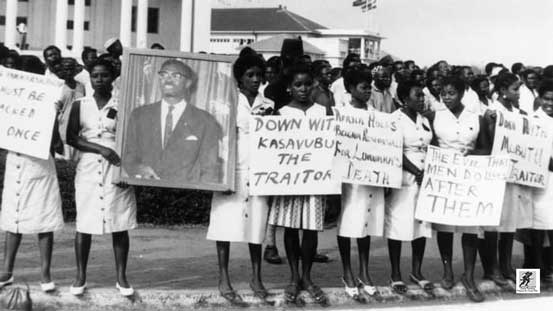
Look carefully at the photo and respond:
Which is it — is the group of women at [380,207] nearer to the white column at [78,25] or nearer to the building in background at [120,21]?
the white column at [78,25]

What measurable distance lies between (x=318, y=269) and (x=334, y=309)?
1948 millimetres

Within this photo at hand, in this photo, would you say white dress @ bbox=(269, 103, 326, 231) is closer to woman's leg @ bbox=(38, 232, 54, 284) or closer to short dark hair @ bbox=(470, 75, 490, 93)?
woman's leg @ bbox=(38, 232, 54, 284)

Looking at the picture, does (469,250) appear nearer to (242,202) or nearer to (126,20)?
(242,202)

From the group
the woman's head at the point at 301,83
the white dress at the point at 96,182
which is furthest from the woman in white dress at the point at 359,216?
the white dress at the point at 96,182

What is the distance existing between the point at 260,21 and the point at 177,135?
104 metres

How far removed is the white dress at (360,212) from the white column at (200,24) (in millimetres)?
65930

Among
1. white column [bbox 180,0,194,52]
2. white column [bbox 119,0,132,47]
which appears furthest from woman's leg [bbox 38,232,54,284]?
white column [bbox 180,0,194,52]

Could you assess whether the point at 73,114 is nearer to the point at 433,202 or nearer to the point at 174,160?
the point at 174,160

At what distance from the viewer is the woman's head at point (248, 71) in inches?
299

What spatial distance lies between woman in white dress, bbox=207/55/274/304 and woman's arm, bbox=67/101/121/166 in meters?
0.98

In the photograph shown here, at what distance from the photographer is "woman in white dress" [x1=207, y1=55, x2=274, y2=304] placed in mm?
7559

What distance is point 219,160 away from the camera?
750 cm

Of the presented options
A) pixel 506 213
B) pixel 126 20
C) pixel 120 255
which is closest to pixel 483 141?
pixel 506 213

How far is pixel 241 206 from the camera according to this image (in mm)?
7574
